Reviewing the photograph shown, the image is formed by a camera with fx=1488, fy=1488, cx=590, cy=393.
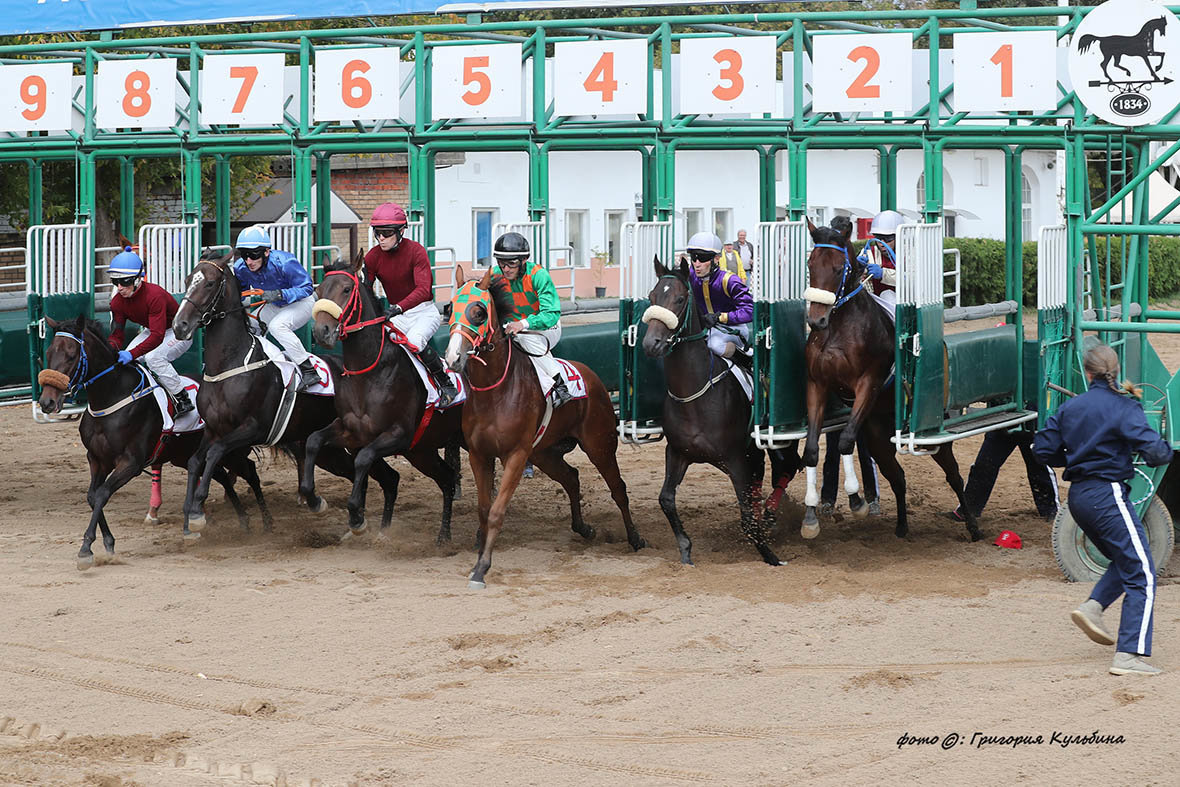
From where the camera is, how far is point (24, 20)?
1217cm

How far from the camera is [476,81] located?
9.96 meters

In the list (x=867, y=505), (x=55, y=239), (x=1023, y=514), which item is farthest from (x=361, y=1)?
(x=1023, y=514)

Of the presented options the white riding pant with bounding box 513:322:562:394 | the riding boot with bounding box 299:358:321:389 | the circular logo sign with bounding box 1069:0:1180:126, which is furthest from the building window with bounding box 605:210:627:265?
the circular logo sign with bounding box 1069:0:1180:126

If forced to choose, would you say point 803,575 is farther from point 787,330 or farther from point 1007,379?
point 1007,379

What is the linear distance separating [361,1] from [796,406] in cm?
495

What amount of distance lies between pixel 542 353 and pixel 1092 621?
3538 millimetres

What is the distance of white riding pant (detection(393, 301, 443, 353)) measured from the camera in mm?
9094

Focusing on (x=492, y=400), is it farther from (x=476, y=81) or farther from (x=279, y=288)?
(x=476, y=81)

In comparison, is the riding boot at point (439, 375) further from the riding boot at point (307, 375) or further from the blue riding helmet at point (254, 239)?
the blue riding helmet at point (254, 239)

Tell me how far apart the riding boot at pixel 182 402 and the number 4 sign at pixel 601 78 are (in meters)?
3.00

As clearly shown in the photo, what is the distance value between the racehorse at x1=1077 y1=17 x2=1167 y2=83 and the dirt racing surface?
279 centimetres

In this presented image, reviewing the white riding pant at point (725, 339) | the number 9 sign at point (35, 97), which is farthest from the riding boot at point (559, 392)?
the number 9 sign at point (35, 97)

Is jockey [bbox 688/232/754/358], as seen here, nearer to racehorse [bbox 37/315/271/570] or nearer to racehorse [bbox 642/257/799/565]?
racehorse [bbox 642/257/799/565]

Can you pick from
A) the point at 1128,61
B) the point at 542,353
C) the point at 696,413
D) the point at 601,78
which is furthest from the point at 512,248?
the point at 1128,61
